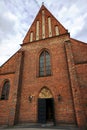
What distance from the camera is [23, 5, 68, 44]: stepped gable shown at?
41.6 ft

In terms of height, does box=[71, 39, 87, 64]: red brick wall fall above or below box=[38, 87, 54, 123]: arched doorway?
above

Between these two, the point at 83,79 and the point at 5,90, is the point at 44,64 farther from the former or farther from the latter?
the point at 5,90

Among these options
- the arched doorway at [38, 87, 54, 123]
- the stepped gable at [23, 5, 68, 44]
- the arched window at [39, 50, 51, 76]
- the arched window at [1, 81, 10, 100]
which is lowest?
the arched doorway at [38, 87, 54, 123]

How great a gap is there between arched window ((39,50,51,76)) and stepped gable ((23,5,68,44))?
2.23 meters

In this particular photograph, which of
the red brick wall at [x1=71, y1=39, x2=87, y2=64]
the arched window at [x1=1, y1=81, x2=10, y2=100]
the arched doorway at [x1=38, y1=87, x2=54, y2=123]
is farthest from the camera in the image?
the arched window at [x1=1, y1=81, x2=10, y2=100]

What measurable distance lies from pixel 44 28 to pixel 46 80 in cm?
659

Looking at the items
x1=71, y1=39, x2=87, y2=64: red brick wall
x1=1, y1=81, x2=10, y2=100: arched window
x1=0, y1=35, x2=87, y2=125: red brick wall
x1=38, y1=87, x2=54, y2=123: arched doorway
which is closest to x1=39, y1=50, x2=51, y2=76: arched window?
x1=0, y1=35, x2=87, y2=125: red brick wall

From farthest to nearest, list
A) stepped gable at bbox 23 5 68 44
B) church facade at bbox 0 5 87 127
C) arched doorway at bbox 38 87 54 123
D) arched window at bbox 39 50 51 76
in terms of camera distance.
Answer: stepped gable at bbox 23 5 68 44 → arched window at bbox 39 50 51 76 → arched doorway at bbox 38 87 54 123 → church facade at bbox 0 5 87 127

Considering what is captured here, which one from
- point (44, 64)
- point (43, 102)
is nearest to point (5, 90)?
point (43, 102)

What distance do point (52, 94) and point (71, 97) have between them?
5.57 ft

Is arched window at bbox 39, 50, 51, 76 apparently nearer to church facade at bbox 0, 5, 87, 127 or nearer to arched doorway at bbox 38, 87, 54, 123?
church facade at bbox 0, 5, 87, 127

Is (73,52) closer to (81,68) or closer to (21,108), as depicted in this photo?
(81,68)

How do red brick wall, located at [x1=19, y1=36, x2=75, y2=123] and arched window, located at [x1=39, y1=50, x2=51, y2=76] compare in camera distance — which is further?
arched window, located at [x1=39, y1=50, x2=51, y2=76]

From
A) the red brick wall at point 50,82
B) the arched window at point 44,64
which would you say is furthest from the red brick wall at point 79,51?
the arched window at point 44,64
